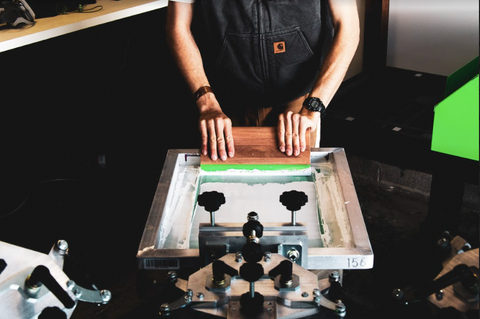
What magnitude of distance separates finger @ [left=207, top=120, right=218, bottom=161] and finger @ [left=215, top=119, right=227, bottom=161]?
0.03 feet

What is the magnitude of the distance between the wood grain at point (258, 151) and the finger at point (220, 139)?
0.02m

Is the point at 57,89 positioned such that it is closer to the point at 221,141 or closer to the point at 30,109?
the point at 30,109

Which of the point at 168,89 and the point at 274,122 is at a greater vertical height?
the point at 274,122

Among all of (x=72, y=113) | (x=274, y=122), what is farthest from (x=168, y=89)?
(x=274, y=122)

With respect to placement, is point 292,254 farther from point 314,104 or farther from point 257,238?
point 314,104

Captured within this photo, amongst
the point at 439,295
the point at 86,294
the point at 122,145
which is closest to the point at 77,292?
the point at 86,294

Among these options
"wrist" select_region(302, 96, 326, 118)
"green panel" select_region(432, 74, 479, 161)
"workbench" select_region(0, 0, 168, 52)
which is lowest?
"wrist" select_region(302, 96, 326, 118)

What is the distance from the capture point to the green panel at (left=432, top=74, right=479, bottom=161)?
541 mm

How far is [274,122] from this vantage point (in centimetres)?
204

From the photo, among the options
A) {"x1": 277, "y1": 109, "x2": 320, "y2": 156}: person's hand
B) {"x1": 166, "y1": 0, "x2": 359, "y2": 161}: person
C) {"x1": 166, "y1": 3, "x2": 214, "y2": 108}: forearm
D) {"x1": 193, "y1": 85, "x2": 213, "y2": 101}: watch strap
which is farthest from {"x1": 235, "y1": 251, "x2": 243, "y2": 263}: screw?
{"x1": 166, "y1": 3, "x2": 214, "y2": 108}: forearm

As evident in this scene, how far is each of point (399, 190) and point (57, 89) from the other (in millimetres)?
2382

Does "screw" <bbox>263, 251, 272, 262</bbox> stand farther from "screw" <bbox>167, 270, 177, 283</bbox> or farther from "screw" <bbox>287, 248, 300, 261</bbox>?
"screw" <bbox>167, 270, 177, 283</bbox>

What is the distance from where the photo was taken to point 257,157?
1393mm

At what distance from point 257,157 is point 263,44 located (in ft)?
A: 1.90
